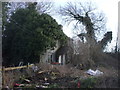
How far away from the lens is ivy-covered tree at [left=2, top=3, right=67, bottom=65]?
55.8 feet

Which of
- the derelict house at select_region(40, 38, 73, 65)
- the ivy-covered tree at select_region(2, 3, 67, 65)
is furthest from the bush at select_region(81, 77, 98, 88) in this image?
the derelict house at select_region(40, 38, 73, 65)

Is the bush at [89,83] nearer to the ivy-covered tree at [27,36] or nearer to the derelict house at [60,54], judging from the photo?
the ivy-covered tree at [27,36]

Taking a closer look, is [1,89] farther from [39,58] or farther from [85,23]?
[85,23]

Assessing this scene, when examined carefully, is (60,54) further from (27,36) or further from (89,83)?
(89,83)

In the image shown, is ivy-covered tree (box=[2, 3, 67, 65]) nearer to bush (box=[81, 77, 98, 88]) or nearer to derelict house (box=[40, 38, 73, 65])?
derelict house (box=[40, 38, 73, 65])

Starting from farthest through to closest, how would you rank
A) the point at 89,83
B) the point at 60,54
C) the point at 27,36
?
1. the point at 60,54
2. the point at 27,36
3. the point at 89,83

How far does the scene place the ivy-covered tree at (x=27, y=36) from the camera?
17016mm

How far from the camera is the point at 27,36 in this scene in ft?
57.0

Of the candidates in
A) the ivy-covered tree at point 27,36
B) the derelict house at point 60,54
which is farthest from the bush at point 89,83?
the derelict house at point 60,54

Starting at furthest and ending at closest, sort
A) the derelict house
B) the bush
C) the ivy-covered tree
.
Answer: the derelict house, the ivy-covered tree, the bush

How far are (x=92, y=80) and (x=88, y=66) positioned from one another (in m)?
9.92

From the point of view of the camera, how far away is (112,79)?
8.28 m

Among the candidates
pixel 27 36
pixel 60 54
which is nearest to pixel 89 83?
pixel 27 36

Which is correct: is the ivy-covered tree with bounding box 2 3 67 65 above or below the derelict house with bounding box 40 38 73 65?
above
